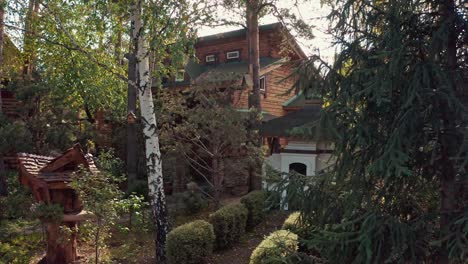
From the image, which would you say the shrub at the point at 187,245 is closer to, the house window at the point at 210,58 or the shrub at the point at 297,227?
the shrub at the point at 297,227

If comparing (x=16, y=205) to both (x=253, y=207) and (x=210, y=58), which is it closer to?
(x=253, y=207)

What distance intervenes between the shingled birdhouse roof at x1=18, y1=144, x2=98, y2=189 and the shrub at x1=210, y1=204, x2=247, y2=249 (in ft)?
8.83

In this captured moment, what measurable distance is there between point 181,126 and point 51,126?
5.16 metres

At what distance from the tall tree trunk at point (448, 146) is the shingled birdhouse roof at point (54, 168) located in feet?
17.8

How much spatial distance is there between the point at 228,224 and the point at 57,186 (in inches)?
136

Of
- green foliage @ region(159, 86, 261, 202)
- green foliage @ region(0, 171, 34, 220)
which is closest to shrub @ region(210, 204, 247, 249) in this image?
green foliage @ region(159, 86, 261, 202)

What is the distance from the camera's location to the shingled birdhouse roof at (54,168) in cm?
647

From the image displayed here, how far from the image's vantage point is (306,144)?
Answer: 10.9 m

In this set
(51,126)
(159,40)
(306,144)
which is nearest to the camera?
(159,40)

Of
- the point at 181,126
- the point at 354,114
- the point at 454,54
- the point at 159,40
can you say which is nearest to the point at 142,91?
the point at 159,40

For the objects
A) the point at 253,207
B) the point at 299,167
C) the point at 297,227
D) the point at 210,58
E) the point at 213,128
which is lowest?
the point at 253,207

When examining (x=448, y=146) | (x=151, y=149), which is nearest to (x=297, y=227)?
(x=448, y=146)

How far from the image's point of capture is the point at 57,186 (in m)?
6.52

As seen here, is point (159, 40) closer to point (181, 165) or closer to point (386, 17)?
point (386, 17)
